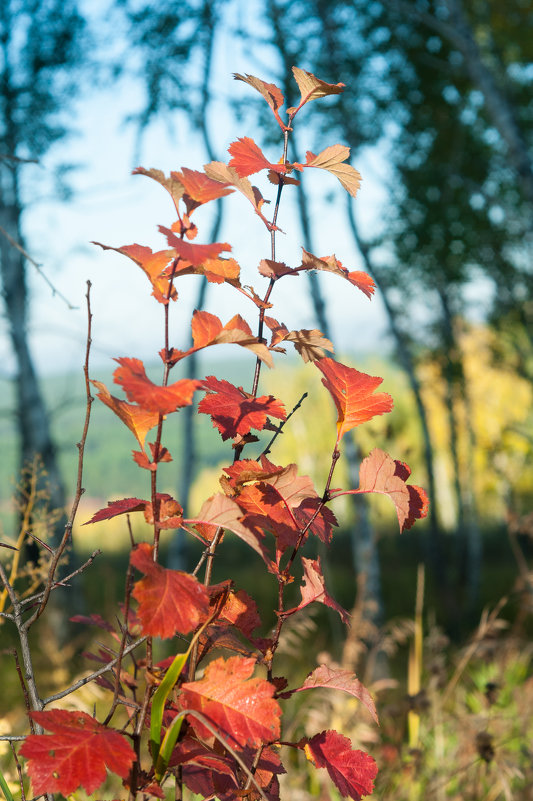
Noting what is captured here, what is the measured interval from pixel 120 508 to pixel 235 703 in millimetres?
236

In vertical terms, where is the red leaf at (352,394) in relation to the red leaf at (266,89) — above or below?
below

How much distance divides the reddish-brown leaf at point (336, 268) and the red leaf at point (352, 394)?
0.30ft

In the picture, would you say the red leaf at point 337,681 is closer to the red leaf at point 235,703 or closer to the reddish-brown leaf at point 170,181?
the red leaf at point 235,703

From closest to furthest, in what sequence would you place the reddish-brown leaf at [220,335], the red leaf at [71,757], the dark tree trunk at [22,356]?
the red leaf at [71,757] → the reddish-brown leaf at [220,335] → the dark tree trunk at [22,356]

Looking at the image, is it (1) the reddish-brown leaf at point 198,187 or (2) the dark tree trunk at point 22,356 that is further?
(2) the dark tree trunk at point 22,356

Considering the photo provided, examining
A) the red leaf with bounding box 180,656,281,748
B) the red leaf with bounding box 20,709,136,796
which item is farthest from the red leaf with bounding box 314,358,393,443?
the red leaf with bounding box 20,709,136,796

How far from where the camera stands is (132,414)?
695 mm

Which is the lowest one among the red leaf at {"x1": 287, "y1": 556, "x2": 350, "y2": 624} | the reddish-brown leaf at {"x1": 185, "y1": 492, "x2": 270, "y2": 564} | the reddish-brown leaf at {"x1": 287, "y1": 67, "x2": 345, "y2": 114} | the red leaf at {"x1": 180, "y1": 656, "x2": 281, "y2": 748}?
the red leaf at {"x1": 180, "y1": 656, "x2": 281, "y2": 748}

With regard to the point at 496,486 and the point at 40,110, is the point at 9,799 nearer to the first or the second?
the point at 40,110

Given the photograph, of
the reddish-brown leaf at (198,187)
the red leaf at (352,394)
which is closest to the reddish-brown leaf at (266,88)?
the reddish-brown leaf at (198,187)

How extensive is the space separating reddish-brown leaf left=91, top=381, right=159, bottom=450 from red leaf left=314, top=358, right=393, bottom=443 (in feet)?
0.67

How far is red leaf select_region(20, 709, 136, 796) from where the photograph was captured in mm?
559

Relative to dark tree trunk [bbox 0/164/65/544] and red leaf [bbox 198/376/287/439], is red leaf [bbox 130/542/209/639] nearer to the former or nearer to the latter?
red leaf [bbox 198/376/287/439]

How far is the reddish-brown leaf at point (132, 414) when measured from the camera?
2.23 feet
